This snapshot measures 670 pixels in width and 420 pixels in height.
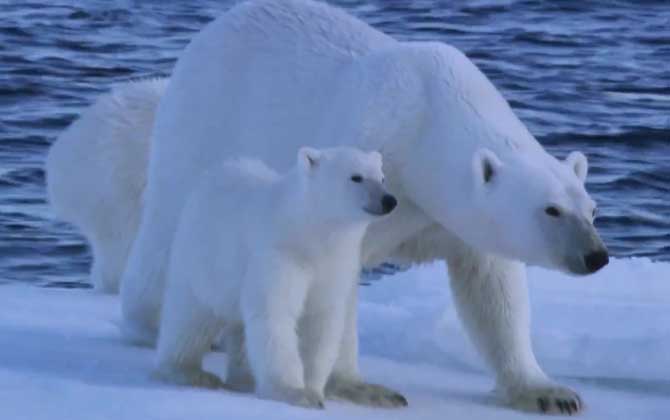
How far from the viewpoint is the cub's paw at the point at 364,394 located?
258 inches

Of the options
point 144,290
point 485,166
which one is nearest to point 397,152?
point 485,166

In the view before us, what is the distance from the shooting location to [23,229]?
12609mm

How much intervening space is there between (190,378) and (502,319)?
106cm

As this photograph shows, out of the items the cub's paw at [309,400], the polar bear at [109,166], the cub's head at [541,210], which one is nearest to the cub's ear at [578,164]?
the cub's head at [541,210]

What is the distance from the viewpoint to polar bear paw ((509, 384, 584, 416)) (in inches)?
265

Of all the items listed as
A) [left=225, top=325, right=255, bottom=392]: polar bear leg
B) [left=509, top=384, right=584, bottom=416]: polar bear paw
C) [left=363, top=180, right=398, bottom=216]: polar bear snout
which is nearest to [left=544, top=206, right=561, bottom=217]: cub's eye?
[left=363, top=180, right=398, bottom=216]: polar bear snout

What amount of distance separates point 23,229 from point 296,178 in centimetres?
666

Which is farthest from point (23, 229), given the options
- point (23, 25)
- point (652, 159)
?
point (23, 25)

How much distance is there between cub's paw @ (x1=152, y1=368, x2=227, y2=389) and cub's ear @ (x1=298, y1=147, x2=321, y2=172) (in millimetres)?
808

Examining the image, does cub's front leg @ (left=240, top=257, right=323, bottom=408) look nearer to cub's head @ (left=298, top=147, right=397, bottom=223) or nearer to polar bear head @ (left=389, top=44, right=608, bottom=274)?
cub's head @ (left=298, top=147, right=397, bottom=223)

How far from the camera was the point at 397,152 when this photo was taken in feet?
21.3

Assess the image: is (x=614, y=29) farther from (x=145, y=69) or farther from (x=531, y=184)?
(x=531, y=184)

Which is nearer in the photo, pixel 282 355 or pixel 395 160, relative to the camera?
pixel 282 355

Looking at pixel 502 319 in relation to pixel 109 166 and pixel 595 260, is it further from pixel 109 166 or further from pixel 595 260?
pixel 109 166
